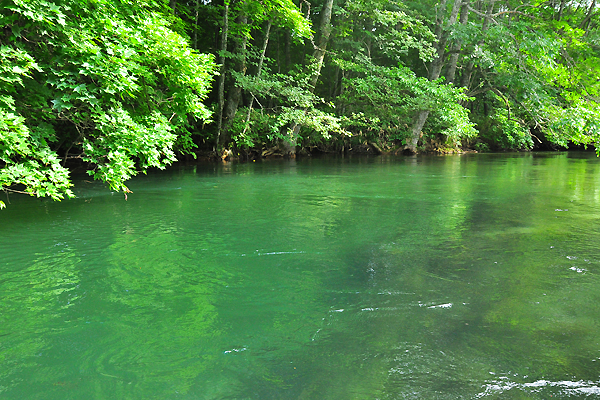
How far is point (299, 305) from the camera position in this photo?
395 centimetres

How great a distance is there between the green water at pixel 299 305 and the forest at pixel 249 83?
1.61 metres

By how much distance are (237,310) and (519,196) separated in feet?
29.1

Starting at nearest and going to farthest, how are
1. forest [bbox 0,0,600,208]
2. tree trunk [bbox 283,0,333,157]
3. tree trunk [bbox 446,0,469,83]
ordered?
forest [bbox 0,0,600,208], tree trunk [bbox 283,0,333,157], tree trunk [bbox 446,0,469,83]

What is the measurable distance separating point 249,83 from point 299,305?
16512mm

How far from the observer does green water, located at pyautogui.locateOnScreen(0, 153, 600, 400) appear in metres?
2.78

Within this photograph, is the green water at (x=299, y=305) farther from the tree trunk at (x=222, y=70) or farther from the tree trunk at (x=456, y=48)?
the tree trunk at (x=456, y=48)

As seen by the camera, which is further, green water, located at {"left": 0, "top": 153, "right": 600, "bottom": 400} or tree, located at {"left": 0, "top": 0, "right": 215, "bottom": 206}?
tree, located at {"left": 0, "top": 0, "right": 215, "bottom": 206}

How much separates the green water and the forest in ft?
5.29

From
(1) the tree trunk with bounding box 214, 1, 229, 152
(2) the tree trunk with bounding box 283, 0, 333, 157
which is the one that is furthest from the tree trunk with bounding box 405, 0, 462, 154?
(1) the tree trunk with bounding box 214, 1, 229, 152

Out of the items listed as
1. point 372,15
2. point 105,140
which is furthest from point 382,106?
point 105,140

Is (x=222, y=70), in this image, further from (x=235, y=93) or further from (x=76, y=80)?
(x=76, y=80)

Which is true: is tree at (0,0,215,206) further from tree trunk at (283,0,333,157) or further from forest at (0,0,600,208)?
tree trunk at (283,0,333,157)

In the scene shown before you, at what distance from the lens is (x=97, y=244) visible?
606cm

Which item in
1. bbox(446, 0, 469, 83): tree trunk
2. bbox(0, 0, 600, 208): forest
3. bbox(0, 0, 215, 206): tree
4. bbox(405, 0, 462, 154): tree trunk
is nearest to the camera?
bbox(0, 0, 215, 206): tree
